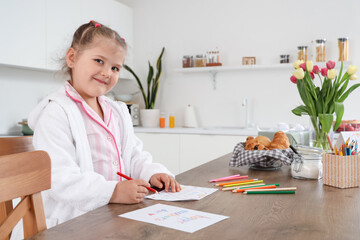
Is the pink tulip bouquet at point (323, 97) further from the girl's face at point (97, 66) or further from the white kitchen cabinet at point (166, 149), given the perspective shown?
the white kitchen cabinet at point (166, 149)

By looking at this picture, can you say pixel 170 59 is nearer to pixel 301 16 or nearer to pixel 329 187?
pixel 301 16

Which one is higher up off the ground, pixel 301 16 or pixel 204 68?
pixel 301 16

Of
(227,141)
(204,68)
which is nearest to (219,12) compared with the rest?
(204,68)

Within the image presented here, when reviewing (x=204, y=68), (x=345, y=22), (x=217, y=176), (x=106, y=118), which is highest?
(x=345, y=22)

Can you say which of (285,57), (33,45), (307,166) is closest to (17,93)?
(33,45)

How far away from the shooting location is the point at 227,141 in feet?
11.2

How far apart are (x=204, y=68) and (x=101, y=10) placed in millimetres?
1203

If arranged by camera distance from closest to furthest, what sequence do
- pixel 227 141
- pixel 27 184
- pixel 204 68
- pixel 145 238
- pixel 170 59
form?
pixel 145 238, pixel 27 184, pixel 227 141, pixel 204 68, pixel 170 59

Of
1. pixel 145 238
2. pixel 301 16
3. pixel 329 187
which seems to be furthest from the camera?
pixel 301 16

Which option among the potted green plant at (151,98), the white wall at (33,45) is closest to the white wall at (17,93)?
the white wall at (33,45)

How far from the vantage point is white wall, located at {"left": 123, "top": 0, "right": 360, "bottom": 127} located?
3.60 meters

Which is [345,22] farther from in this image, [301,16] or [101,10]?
[101,10]

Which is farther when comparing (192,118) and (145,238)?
(192,118)

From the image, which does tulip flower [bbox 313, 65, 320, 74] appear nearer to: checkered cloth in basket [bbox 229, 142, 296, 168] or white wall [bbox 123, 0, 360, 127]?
checkered cloth in basket [bbox 229, 142, 296, 168]
